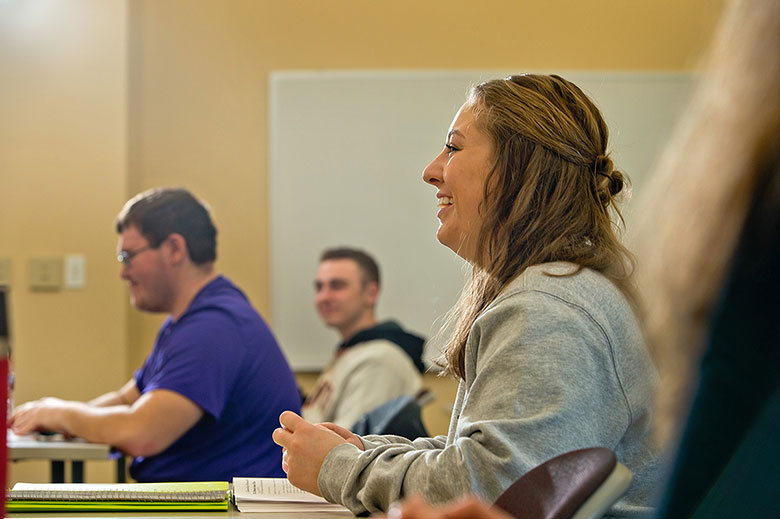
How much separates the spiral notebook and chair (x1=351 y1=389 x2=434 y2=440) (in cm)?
80

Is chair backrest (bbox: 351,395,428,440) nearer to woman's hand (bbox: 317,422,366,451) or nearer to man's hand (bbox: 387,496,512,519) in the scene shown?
woman's hand (bbox: 317,422,366,451)

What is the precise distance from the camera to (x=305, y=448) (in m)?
1.26

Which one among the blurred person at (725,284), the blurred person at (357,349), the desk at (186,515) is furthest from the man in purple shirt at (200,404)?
the blurred person at (725,284)

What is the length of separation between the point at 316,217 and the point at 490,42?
1135 mm

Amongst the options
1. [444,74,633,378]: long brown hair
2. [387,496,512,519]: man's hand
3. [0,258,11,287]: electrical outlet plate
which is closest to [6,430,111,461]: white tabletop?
[444,74,633,378]: long brown hair

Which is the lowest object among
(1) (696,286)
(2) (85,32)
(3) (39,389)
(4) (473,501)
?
(3) (39,389)

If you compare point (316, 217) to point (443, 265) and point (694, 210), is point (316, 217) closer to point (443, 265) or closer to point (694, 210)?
point (443, 265)

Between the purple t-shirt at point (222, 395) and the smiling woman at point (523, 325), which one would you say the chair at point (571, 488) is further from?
the purple t-shirt at point (222, 395)

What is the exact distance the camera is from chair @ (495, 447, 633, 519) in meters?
0.75

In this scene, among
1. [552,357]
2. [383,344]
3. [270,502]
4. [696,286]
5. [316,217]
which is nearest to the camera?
[696,286]

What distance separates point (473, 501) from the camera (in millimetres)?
508

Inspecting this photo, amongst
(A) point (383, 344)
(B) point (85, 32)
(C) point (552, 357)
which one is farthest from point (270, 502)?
(B) point (85, 32)

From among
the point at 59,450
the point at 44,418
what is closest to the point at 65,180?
the point at 44,418

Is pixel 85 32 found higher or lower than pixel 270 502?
higher
